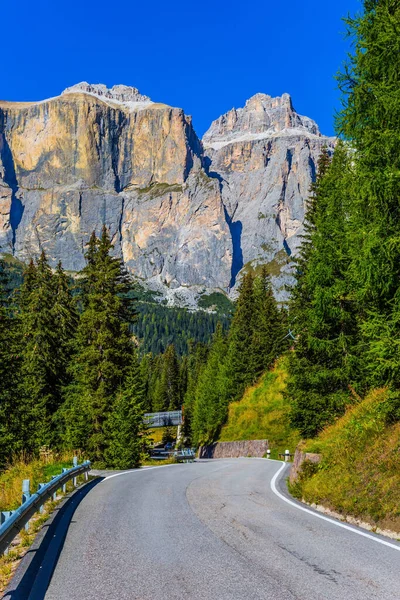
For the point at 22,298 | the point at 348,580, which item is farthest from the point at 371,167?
the point at 22,298

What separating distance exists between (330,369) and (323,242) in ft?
17.7

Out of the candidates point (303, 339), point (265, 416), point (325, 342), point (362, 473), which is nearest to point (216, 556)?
point (362, 473)

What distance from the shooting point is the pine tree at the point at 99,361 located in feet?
83.1

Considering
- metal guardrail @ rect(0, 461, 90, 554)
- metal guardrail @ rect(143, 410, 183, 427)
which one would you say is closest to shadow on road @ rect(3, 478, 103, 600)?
metal guardrail @ rect(0, 461, 90, 554)

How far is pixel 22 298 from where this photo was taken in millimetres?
34750

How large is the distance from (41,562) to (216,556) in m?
2.34

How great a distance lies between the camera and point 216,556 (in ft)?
20.6

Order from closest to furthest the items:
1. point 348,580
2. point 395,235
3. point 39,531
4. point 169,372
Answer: point 348,580 < point 39,531 < point 395,235 < point 169,372

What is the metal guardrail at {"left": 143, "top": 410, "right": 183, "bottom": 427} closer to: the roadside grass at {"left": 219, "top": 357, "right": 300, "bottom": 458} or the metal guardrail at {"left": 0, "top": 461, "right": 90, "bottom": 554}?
the roadside grass at {"left": 219, "top": 357, "right": 300, "bottom": 458}

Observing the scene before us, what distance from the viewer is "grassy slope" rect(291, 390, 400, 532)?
8680 mm

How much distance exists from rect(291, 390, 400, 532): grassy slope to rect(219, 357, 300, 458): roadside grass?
20407 millimetres

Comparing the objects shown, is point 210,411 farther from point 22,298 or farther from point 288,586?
point 288,586

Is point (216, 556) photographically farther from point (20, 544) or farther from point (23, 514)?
point (20, 544)

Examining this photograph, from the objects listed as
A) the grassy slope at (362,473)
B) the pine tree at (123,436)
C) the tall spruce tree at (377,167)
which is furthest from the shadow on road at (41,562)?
the pine tree at (123,436)
